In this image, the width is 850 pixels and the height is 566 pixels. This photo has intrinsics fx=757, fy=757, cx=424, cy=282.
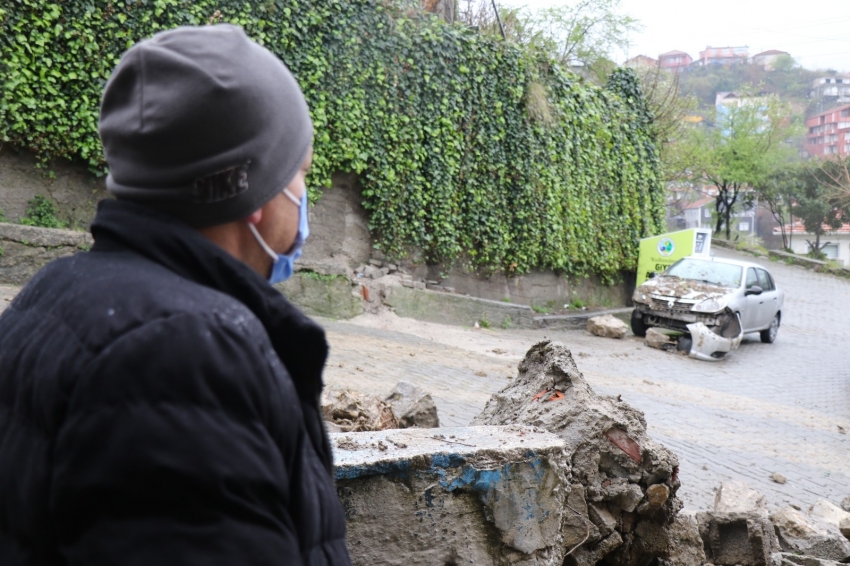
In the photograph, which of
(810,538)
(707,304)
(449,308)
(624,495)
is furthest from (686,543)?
(707,304)

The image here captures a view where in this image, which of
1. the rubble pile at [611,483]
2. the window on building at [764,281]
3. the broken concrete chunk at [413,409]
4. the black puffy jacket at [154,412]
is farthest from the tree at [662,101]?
the black puffy jacket at [154,412]

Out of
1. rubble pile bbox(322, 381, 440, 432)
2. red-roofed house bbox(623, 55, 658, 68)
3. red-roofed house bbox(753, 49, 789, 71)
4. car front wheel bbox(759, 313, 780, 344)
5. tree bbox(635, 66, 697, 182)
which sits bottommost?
car front wheel bbox(759, 313, 780, 344)

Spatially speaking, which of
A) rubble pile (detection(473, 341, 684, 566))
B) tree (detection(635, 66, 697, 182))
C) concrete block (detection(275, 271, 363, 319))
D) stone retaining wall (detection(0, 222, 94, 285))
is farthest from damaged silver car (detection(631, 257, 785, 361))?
rubble pile (detection(473, 341, 684, 566))

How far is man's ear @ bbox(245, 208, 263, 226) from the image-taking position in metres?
1.48

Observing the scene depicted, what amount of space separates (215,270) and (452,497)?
6.45 ft

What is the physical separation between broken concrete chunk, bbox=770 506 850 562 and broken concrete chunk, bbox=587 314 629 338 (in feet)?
35.0

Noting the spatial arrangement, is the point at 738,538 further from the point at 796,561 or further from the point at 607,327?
the point at 607,327

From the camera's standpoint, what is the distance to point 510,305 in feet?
50.9

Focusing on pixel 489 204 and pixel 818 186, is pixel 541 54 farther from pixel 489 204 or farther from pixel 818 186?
pixel 818 186

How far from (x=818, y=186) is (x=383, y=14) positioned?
3877cm

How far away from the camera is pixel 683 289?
52.6 feet

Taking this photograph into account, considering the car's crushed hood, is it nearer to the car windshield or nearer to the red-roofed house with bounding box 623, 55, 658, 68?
the car windshield

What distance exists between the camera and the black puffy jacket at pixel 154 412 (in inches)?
44.9

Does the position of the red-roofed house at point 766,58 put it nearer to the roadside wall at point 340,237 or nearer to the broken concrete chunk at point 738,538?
the roadside wall at point 340,237
